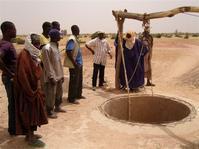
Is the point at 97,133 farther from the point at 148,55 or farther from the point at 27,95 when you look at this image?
the point at 148,55

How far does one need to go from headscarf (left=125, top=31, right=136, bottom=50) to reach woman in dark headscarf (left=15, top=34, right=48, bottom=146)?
397cm

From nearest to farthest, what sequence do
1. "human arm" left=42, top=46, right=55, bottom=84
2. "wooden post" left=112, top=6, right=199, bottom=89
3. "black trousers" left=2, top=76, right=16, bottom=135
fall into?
1. "black trousers" left=2, top=76, right=16, bottom=135
2. "human arm" left=42, top=46, right=55, bottom=84
3. "wooden post" left=112, top=6, right=199, bottom=89

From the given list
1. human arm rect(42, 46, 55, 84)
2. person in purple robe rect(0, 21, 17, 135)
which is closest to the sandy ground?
person in purple robe rect(0, 21, 17, 135)

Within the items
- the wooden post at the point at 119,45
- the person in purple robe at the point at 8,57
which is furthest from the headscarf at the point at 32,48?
the wooden post at the point at 119,45

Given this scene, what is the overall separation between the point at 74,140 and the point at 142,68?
159 inches

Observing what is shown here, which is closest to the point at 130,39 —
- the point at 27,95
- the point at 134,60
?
the point at 134,60

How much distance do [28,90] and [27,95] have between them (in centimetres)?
10

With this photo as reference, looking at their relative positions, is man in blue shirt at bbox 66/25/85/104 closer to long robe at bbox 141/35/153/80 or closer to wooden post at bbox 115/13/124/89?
wooden post at bbox 115/13/124/89

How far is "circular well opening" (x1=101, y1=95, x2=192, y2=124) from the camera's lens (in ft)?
A: 25.0

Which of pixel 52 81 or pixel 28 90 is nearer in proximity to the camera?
pixel 28 90

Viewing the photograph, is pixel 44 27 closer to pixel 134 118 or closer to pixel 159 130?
pixel 159 130

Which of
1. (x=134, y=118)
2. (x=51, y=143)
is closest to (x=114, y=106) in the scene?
(x=134, y=118)

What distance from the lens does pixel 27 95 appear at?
475cm

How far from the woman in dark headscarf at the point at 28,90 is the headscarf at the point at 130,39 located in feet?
13.0
